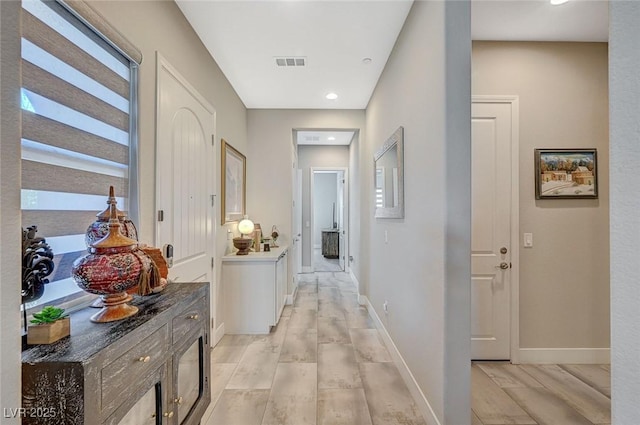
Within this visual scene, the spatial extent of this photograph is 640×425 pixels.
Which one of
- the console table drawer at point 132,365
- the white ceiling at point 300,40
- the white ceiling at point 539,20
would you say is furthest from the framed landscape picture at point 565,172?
the console table drawer at point 132,365

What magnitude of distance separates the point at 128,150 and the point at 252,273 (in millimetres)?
1920

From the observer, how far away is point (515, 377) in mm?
2322

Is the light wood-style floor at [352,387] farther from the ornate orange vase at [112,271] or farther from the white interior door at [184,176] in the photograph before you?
the ornate orange vase at [112,271]

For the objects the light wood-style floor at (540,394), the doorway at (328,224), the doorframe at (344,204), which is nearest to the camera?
the light wood-style floor at (540,394)

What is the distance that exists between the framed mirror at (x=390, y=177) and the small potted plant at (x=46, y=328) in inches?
82.7

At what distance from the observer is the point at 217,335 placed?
2990mm

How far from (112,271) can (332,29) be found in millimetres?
2347

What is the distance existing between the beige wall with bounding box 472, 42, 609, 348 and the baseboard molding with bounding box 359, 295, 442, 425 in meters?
1.11

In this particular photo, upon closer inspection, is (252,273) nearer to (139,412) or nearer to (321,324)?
(321,324)

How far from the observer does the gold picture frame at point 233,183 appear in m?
3.22

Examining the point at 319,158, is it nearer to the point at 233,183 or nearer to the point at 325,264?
→ the point at 325,264

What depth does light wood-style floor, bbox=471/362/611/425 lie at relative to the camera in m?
1.87

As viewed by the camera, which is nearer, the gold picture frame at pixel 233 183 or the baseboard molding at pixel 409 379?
the baseboard molding at pixel 409 379

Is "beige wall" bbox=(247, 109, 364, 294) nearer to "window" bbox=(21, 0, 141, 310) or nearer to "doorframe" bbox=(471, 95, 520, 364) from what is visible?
"doorframe" bbox=(471, 95, 520, 364)
